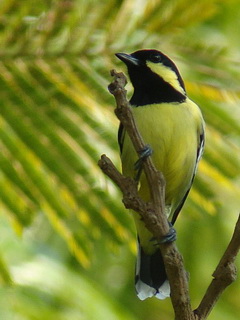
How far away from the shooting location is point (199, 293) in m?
4.15

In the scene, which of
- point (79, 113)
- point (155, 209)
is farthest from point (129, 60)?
point (155, 209)

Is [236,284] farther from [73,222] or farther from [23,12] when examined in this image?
[23,12]

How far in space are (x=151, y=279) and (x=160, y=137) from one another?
1.84 feet

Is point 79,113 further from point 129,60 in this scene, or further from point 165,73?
Result: point 165,73

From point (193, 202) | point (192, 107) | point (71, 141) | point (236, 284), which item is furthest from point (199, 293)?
point (71, 141)

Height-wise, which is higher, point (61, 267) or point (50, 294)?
point (50, 294)

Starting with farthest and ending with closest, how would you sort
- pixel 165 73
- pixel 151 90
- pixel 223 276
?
pixel 165 73 → pixel 151 90 → pixel 223 276

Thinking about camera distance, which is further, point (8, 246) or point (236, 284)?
point (236, 284)

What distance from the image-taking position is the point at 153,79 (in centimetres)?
343

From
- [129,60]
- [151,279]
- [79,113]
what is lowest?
[151,279]

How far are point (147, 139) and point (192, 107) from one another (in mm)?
309

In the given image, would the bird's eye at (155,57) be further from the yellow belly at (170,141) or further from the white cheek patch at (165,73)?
the yellow belly at (170,141)

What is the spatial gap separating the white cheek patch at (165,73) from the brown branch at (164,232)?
1.24m

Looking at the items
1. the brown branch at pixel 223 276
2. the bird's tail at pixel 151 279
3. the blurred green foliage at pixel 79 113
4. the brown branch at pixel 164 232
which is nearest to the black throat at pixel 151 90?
the blurred green foliage at pixel 79 113
